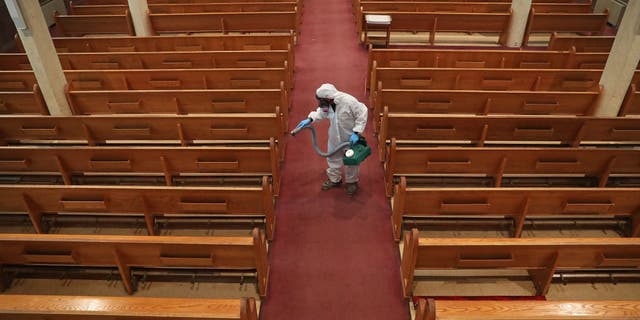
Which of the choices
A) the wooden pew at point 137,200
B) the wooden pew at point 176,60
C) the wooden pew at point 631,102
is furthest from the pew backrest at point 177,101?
the wooden pew at point 631,102

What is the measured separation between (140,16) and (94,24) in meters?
1.05

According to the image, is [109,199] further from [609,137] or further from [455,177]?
[609,137]

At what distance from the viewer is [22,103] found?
5.04 metres

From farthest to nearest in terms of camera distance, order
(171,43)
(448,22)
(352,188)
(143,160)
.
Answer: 1. (448,22)
2. (171,43)
3. (352,188)
4. (143,160)

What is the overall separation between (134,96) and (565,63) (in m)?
5.66

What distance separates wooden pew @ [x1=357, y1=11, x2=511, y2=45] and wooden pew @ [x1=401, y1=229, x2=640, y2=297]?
5.14 meters

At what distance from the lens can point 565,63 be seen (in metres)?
5.71

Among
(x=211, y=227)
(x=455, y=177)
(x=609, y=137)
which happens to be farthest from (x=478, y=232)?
(x=211, y=227)

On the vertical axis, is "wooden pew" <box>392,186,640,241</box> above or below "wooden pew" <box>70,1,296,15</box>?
below

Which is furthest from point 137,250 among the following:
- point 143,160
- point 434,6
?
point 434,6

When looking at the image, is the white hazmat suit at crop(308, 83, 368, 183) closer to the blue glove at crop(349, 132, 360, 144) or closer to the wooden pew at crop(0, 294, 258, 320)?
the blue glove at crop(349, 132, 360, 144)

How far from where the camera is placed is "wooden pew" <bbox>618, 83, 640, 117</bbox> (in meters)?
4.72

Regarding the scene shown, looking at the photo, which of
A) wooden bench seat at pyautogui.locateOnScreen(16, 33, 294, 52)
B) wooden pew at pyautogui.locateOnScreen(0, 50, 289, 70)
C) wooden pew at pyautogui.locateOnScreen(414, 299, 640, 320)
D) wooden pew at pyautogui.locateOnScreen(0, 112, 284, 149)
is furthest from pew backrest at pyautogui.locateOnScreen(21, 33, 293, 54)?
wooden pew at pyautogui.locateOnScreen(414, 299, 640, 320)

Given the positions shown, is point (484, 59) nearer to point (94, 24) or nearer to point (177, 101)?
point (177, 101)
